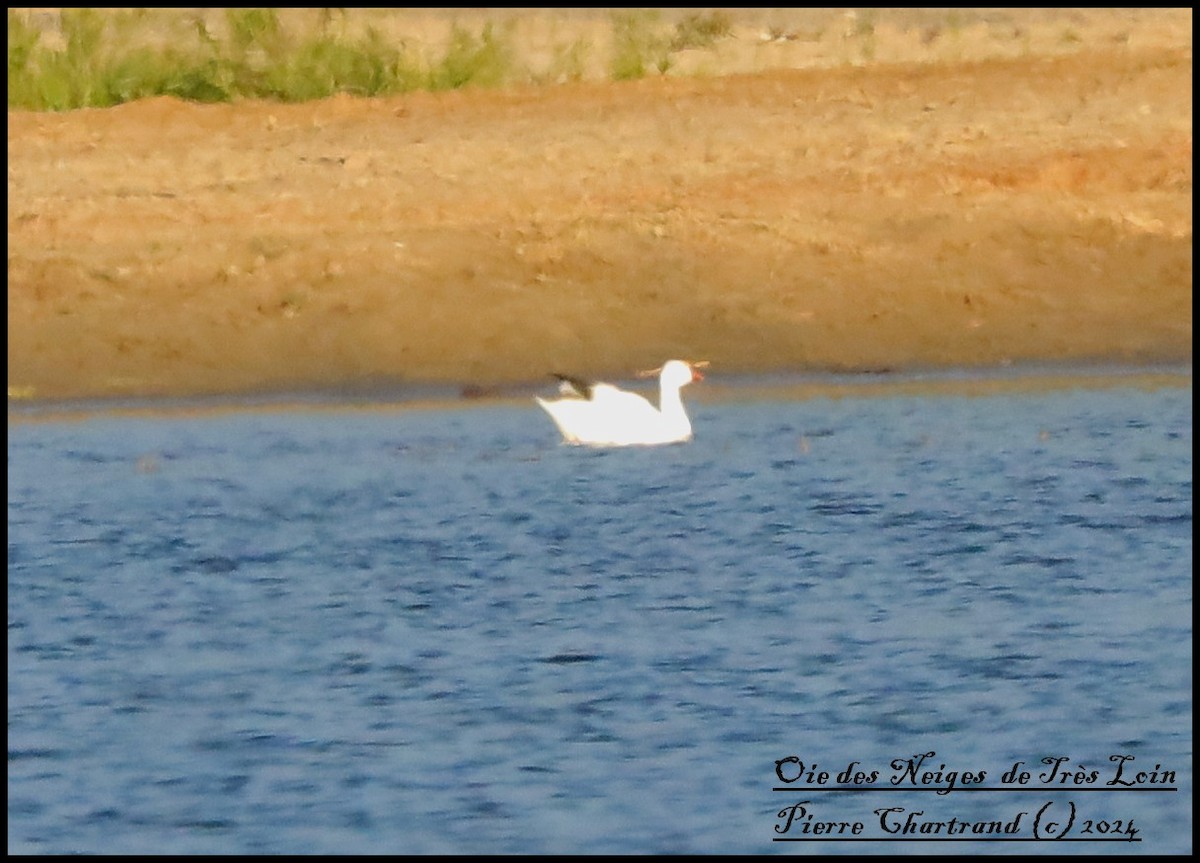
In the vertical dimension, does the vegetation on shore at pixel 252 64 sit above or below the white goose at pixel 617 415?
above

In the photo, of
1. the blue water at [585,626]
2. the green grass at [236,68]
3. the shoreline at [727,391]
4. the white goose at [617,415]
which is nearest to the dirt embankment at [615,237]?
the shoreline at [727,391]

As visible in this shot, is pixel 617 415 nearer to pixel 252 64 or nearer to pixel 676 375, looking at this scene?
pixel 676 375

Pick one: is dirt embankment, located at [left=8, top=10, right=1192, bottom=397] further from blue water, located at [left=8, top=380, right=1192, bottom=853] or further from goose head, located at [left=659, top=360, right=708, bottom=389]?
goose head, located at [left=659, top=360, right=708, bottom=389]

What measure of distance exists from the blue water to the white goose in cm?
16

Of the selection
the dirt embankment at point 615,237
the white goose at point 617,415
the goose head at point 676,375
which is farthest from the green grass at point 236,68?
the white goose at point 617,415

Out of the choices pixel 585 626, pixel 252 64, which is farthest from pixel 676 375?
pixel 252 64

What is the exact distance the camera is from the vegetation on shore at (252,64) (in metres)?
21.3

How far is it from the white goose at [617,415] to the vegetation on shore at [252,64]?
8.22 metres

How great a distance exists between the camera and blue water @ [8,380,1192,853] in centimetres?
693

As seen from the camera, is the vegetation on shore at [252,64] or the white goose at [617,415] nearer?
the white goose at [617,415]

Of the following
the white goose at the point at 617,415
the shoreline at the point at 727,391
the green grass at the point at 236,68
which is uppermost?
the green grass at the point at 236,68

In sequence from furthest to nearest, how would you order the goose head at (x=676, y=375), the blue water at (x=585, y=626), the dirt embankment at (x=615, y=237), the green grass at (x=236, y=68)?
the green grass at (x=236, y=68)
the dirt embankment at (x=615, y=237)
the goose head at (x=676, y=375)
the blue water at (x=585, y=626)

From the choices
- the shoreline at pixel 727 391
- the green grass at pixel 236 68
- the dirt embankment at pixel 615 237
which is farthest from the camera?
the green grass at pixel 236 68

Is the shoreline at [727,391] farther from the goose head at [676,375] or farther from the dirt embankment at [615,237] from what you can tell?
the goose head at [676,375]
